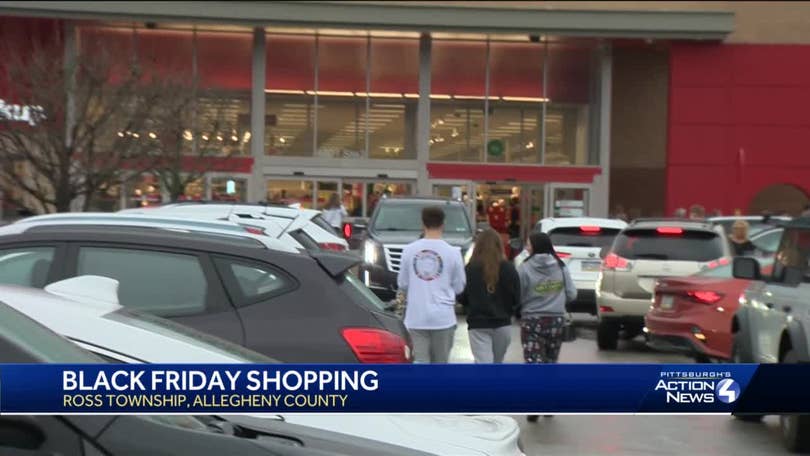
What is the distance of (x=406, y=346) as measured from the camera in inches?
263

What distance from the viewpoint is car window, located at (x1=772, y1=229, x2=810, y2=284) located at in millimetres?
8805

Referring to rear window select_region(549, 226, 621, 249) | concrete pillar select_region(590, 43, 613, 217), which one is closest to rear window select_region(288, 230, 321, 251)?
rear window select_region(549, 226, 621, 249)

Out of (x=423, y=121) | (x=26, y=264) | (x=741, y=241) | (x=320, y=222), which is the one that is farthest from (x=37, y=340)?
(x=423, y=121)

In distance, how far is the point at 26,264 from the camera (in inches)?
258

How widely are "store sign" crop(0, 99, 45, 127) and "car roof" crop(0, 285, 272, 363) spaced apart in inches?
561

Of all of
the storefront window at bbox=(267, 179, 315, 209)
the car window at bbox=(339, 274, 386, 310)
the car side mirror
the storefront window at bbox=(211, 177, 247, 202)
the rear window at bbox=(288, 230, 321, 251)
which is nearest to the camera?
the car window at bbox=(339, 274, 386, 310)

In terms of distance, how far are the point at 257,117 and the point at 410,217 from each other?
1486 centimetres

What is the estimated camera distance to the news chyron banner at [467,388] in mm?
4047

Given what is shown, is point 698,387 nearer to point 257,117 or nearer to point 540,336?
point 540,336

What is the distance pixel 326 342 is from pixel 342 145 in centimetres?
2740

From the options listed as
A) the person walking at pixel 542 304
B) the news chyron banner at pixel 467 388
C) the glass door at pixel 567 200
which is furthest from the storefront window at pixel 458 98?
the news chyron banner at pixel 467 388

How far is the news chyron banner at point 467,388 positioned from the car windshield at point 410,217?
560 inches

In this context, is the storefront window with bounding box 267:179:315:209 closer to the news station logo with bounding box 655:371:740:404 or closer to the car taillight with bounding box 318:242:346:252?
the car taillight with bounding box 318:242:346:252

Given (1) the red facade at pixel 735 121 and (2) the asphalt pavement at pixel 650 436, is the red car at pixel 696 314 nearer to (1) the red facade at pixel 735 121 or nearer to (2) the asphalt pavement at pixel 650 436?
(2) the asphalt pavement at pixel 650 436
